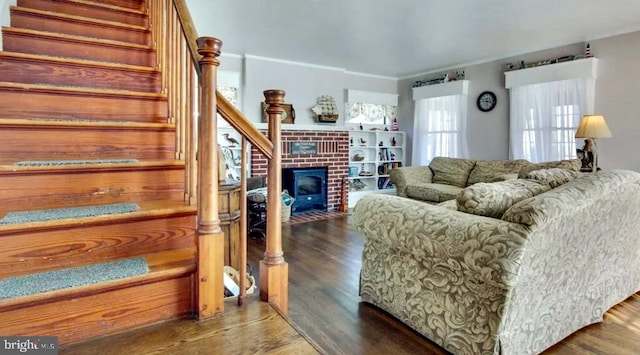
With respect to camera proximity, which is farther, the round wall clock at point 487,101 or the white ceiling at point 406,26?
the round wall clock at point 487,101

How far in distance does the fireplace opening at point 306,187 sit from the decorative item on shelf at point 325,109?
86 cm

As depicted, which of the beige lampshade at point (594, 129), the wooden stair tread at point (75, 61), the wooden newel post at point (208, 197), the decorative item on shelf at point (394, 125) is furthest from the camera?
the decorative item on shelf at point (394, 125)

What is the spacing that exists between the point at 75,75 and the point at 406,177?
14.6ft

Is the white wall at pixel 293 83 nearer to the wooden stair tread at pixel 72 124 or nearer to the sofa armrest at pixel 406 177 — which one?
the sofa armrest at pixel 406 177

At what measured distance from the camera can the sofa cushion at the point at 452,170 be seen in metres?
5.38

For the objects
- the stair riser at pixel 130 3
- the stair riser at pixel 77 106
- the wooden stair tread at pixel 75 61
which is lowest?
the stair riser at pixel 77 106

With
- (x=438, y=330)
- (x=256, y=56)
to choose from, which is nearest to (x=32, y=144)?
(x=438, y=330)

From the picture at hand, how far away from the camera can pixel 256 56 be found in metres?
5.53

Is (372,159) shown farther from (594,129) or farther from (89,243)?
(89,243)

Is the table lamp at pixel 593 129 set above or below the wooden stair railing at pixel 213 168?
above

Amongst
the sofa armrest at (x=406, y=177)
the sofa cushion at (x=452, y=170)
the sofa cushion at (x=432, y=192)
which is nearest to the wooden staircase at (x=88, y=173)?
the sofa cushion at (x=432, y=192)

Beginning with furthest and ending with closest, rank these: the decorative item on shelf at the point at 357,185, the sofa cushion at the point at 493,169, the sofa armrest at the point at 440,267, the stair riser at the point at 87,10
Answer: the decorative item on shelf at the point at 357,185 < the sofa cushion at the point at 493,169 < the stair riser at the point at 87,10 < the sofa armrest at the point at 440,267

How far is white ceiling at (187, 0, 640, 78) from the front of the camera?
11.6ft

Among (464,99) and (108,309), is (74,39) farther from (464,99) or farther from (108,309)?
(464,99)
